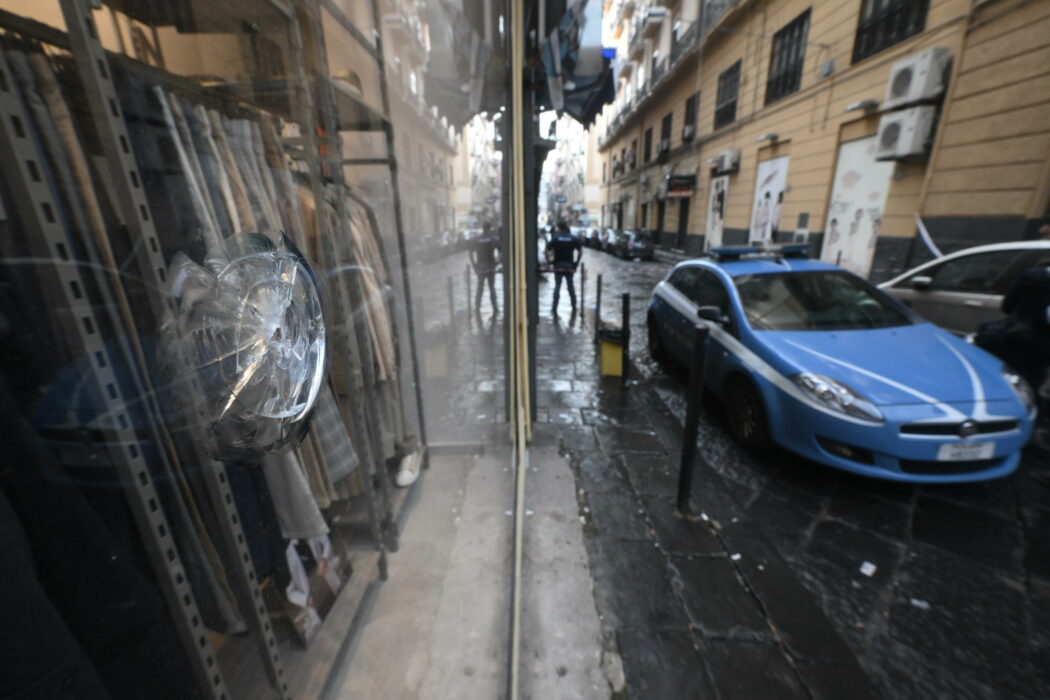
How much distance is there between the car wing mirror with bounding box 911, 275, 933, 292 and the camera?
458cm

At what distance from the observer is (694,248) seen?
55.3ft

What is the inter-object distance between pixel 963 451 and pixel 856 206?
28.3 feet

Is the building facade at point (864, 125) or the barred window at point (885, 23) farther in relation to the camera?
the barred window at point (885, 23)

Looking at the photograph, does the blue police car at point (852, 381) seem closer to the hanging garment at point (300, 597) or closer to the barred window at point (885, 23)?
the hanging garment at point (300, 597)

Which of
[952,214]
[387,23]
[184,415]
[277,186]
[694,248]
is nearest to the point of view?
[184,415]

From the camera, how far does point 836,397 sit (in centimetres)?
275

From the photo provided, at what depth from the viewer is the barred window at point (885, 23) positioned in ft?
25.1

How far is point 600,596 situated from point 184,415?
6.48ft

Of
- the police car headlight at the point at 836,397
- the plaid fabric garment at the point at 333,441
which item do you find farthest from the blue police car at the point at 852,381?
the plaid fabric garment at the point at 333,441

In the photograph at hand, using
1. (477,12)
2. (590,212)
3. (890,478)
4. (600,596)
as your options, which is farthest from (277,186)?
(590,212)

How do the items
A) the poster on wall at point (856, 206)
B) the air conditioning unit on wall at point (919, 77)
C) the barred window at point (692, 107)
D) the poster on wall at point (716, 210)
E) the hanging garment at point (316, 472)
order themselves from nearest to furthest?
the hanging garment at point (316, 472) < the air conditioning unit on wall at point (919, 77) < the poster on wall at point (856, 206) < the poster on wall at point (716, 210) < the barred window at point (692, 107)

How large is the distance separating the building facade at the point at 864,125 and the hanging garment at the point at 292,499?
902 cm

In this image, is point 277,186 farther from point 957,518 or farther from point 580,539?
point 957,518

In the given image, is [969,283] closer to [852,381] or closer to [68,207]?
[852,381]
